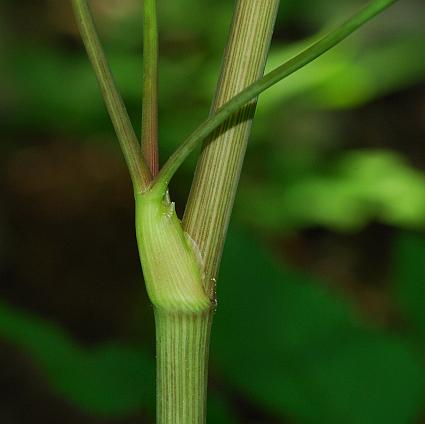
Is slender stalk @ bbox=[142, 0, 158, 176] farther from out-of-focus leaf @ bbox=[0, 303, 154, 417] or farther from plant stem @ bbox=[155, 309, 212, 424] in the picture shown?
out-of-focus leaf @ bbox=[0, 303, 154, 417]

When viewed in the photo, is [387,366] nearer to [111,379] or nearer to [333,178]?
[111,379]

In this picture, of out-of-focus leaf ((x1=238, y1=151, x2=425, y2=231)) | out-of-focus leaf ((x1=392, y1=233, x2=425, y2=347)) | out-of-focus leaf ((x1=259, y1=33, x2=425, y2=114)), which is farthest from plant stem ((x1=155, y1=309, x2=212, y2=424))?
out-of-focus leaf ((x1=238, y1=151, x2=425, y2=231))

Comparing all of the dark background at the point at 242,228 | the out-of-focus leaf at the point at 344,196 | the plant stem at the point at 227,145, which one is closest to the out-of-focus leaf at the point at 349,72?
the dark background at the point at 242,228

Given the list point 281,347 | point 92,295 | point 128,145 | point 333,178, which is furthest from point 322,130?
point 128,145

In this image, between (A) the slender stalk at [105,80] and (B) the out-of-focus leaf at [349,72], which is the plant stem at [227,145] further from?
(B) the out-of-focus leaf at [349,72]

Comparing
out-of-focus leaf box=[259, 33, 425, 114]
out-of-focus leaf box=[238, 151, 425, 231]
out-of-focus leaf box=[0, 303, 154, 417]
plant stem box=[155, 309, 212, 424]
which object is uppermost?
out-of-focus leaf box=[259, 33, 425, 114]

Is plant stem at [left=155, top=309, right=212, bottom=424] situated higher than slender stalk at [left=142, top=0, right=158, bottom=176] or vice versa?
slender stalk at [left=142, top=0, right=158, bottom=176]
